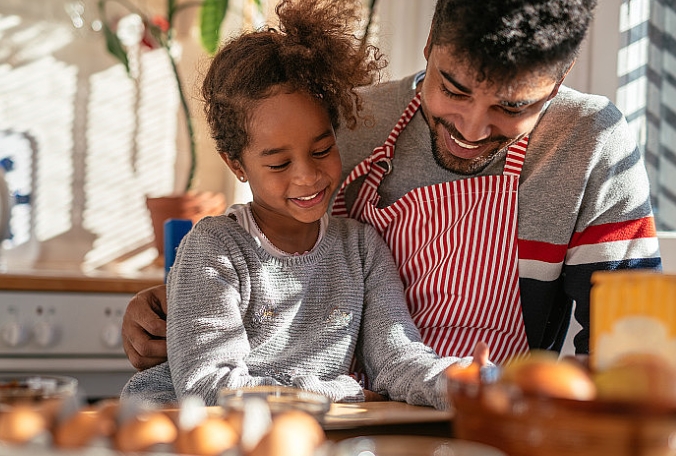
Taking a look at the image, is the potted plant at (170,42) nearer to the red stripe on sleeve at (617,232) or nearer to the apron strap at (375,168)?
the apron strap at (375,168)

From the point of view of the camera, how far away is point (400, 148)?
4.56ft

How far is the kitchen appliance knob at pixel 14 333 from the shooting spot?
1824mm

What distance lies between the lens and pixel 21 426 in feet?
1.75

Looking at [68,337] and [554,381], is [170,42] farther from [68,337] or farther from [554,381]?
[554,381]

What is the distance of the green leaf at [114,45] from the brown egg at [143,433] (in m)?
1.94

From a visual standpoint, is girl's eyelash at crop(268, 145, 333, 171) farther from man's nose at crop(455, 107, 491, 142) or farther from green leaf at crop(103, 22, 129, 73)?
green leaf at crop(103, 22, 129, 73)

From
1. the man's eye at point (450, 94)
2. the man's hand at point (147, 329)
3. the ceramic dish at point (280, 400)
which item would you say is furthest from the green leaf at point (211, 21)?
the ceramic dish at point (280, 400)

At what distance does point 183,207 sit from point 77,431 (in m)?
1.61

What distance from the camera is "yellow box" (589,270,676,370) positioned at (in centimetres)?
62

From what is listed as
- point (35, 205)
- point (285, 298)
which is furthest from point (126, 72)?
point (285, 298)

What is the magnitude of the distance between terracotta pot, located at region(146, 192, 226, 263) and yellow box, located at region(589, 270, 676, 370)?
1559 millimetres

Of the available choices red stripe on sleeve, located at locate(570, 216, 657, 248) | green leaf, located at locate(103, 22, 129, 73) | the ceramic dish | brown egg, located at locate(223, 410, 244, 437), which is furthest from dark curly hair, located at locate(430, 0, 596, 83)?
green leaf, located at locate(103, 22, 129, 73)

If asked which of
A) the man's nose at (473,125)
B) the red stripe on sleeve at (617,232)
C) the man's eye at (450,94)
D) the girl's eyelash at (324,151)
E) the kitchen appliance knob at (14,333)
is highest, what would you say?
the man's eye at (450,94)

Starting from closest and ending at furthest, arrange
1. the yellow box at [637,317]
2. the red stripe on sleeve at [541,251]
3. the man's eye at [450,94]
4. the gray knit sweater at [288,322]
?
the yellow box at [637,317] → the gray knit sweater at [288,322] → the man's eye at [450,94] → the red stripe on sleeve at [541,251]
